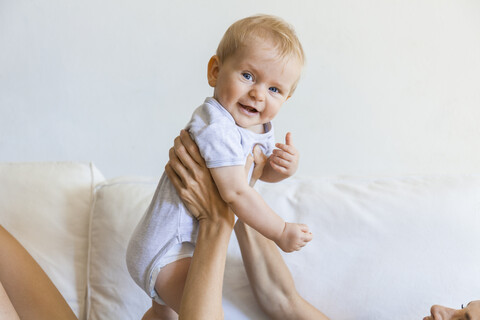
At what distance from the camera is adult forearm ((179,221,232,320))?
1048 millimetres

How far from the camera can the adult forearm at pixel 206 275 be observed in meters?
1.05

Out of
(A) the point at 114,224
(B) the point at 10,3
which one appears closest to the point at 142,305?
(A) the point at 114,224

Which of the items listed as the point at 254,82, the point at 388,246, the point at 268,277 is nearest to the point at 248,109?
the point at 254,82

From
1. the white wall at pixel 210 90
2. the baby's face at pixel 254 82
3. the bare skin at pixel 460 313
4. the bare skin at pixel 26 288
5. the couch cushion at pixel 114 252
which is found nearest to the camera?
the baby's face at pixel 254 82

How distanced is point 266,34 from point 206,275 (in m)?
0.51

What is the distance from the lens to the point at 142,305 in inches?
58.2

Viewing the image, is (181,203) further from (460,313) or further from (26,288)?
(460,313)

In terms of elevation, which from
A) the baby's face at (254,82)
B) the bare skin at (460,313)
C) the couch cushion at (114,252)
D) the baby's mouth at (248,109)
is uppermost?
the baby's face at (254,82)

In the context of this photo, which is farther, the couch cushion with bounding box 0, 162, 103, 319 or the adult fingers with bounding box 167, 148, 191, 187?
the couch cushion with bounding box 0, 162, 103, 319

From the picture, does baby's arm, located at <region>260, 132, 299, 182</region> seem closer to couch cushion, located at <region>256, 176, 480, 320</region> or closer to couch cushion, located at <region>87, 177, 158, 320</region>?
couch cushion, located at <region>256, 176, 480, 320</region>

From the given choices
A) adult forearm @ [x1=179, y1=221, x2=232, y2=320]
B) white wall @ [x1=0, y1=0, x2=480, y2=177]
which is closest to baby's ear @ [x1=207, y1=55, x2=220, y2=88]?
adult forearm @ [x1=179, y1=221, x2=232, y2=320]

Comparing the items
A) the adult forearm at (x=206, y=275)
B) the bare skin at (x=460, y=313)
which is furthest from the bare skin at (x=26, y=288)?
the bare skin at (x=460, y=313)

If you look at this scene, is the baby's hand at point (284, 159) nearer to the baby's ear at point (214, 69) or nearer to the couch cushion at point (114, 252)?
the baby's ear at point (214, 69)

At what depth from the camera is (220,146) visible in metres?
1.03
